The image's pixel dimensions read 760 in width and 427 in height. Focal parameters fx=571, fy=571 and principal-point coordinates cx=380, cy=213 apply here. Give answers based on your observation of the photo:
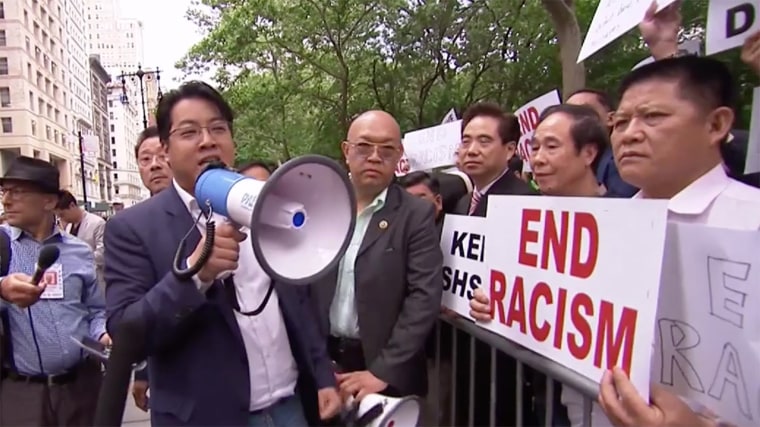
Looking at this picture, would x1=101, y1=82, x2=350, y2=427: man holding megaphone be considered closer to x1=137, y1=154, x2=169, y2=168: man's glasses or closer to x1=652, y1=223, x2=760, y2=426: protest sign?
x1=652, y1=223, x2=760, y2=426: protest sign

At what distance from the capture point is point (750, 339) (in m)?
1.22

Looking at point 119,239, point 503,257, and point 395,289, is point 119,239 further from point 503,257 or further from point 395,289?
point 503,257

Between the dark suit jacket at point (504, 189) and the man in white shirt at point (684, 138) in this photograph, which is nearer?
the man in white shirt at point (684, 138)

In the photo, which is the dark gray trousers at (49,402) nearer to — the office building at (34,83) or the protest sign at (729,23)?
the protest sign at (729,23)

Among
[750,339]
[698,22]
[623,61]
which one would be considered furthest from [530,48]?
[750,339]

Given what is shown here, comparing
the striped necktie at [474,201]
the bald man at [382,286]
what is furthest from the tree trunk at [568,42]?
the bald man at [382,286]

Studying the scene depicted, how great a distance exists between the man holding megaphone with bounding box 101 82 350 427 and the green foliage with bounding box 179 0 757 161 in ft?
35.0

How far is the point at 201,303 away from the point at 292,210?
0.40 m

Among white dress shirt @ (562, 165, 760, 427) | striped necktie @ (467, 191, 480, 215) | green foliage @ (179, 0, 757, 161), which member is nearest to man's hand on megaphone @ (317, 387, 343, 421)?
white dress shirt @ (562, 165, 760, 427)

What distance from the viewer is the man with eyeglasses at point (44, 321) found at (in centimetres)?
266

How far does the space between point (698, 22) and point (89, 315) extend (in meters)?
9.34

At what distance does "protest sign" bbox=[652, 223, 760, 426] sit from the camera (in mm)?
1220

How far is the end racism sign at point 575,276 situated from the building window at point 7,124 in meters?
63.7

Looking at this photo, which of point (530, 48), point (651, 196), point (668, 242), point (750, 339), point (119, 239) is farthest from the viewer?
point (530, 48)
